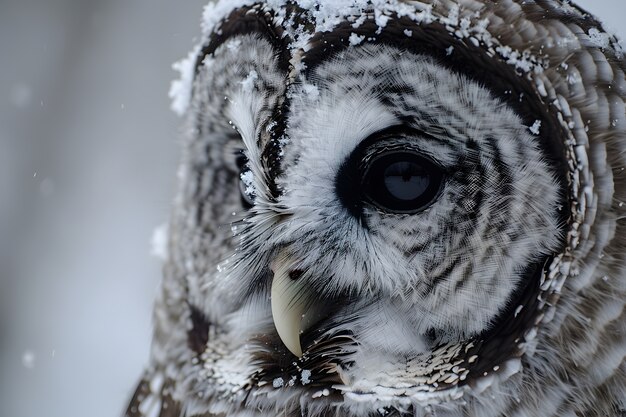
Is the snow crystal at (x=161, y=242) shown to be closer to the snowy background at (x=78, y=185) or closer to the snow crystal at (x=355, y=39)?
the snow crystal at (x=355, y=39)

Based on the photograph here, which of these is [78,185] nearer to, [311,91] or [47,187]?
[47,187]

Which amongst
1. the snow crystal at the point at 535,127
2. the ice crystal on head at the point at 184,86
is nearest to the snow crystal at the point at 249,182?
the ice crystal on head at the point at 184,86

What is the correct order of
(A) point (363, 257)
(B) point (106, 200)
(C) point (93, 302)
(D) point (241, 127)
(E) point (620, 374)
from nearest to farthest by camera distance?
(E) point (620, 374)
(A) point (363, 257)
(D) point (241, 127)
(C) point (93, 302)
(B) point (106, 200)

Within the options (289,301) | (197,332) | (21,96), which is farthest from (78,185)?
(289,301)

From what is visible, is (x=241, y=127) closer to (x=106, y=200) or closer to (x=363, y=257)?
(x=363, y=257)

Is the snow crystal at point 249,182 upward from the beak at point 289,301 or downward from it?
upward

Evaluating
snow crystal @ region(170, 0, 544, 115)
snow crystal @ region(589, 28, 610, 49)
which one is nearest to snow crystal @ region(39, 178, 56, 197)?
snow crystal @ region(170, 0, 544, 115)

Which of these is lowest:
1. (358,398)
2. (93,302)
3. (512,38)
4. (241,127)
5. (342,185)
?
(93,302)

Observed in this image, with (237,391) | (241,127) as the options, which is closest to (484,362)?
(237,391)
